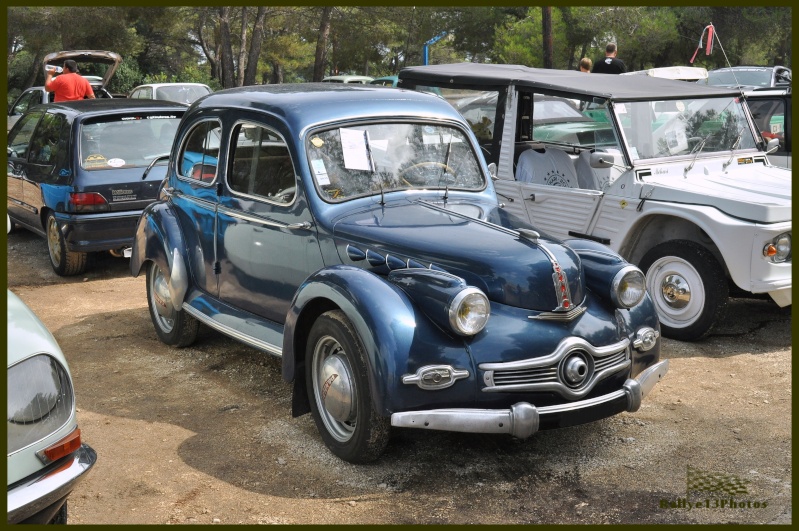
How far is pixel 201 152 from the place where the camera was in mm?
6305

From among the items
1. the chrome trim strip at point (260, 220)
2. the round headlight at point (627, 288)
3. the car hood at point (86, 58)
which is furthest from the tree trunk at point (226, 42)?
the round headlight at point (627, 288)

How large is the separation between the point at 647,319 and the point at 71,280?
619cm

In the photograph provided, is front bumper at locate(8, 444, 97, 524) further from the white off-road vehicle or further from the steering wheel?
the white off-road vehicle

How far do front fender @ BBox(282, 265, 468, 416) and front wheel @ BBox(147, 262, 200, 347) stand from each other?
2.04 metres

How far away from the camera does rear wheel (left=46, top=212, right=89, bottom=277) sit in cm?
879

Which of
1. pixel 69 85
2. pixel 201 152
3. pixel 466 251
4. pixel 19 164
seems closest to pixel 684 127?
pixel 466 251

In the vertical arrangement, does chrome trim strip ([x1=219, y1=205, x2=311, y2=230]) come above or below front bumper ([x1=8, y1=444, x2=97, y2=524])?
above

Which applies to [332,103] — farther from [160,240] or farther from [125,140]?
[125,140]

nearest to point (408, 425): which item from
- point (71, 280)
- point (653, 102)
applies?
point (653, 102)

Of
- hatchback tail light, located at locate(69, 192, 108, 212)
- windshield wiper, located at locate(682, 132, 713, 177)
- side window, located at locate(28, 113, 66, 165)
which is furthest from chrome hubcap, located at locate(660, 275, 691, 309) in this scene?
side window, located at locate(28, 113, 66, 165)

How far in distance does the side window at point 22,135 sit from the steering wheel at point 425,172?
19.2ft

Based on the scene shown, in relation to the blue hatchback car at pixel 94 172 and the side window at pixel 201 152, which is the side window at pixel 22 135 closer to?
the blue hatchback car at pixel 94 172

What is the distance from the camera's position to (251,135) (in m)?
5.76

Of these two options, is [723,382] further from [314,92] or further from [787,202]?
[314,92]
